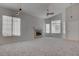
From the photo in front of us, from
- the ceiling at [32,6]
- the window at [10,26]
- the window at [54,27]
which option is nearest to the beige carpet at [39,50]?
the window at [10,26]

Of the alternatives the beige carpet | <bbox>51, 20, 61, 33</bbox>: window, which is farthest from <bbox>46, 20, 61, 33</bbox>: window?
the beige carpet

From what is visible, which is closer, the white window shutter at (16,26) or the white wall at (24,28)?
the white wall at (24,28)

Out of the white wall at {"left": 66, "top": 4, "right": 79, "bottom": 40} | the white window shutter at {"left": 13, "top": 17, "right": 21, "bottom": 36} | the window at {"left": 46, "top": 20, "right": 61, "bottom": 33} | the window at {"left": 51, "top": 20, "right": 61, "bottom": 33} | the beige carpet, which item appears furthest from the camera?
the window at {"left": 46, "top": 20, "right": 61, "bottom": 33}

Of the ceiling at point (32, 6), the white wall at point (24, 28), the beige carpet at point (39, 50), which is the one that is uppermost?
the ceiling at point (32, 6)

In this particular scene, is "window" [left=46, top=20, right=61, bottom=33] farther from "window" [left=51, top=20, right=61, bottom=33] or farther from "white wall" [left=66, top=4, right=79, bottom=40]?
"white wall" [left=66, top=4, right=79, bottom=40]

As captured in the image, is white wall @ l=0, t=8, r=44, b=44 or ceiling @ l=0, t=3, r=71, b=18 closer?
ceiling @ l=0, t=3, r=71, b=18

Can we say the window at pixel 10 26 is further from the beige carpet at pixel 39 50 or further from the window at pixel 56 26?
the window at pixel 56 26

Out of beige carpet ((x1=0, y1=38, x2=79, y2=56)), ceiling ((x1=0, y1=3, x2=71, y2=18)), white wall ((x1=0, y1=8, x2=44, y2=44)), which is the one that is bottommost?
beige carpet ((x1=0, y1=38, x2=79, y2=56))

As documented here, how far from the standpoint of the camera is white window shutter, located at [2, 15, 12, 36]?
316 inches

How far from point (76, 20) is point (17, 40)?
5.47 meters

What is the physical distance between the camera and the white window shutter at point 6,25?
8038 mm

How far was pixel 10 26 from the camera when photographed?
8742 mm

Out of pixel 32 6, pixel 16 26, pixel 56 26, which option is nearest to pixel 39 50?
pixel 32 6

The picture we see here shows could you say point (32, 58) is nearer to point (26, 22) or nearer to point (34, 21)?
point (26, 22)
